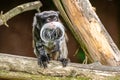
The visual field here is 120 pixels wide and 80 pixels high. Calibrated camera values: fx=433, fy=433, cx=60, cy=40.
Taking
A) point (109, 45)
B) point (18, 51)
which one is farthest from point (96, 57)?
point (18, 51)

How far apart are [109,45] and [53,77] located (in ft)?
2.32

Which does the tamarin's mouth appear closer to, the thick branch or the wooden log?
the wooden log

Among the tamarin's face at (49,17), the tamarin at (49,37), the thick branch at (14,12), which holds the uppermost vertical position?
the thick branch at (14,12)

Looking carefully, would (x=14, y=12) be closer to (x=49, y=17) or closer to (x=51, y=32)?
(x=49, y=17)

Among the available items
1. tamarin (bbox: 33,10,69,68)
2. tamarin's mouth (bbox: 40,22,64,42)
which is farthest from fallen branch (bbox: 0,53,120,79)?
tamarin's mouth (bbox: 40,22,64,42)

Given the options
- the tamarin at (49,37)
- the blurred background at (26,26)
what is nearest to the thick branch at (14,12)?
the tamarin at (49,37)

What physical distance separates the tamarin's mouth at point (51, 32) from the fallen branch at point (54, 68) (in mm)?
231

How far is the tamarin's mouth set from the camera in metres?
3.49

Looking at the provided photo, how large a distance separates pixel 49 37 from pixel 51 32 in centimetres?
7

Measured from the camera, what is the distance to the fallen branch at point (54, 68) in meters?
3.42

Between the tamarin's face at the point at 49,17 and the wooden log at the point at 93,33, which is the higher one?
the tamarin's face at the point at 49,17

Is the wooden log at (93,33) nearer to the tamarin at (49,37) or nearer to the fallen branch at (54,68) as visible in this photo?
the tamarin at (49,37)

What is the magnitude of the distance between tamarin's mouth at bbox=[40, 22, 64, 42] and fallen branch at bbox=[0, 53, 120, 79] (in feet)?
0.76

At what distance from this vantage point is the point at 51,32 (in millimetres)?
3488
